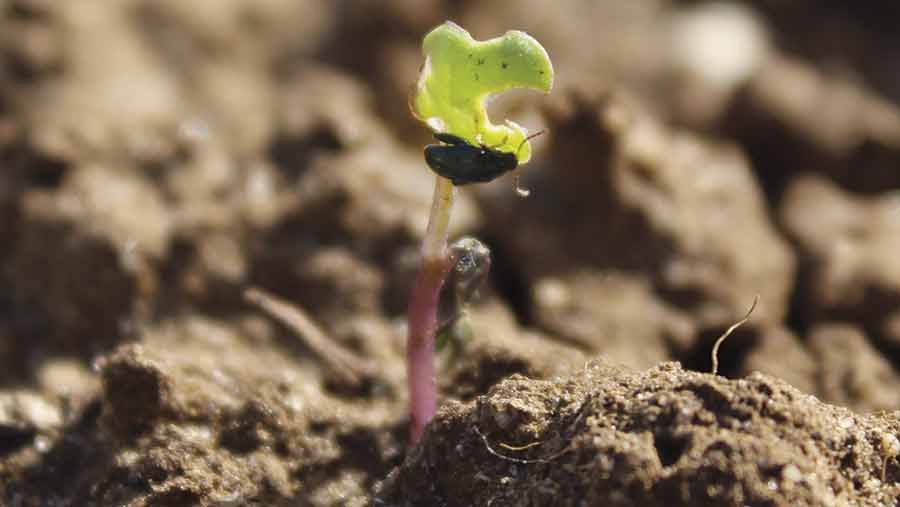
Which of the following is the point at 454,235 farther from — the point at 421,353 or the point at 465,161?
the point at 465,161

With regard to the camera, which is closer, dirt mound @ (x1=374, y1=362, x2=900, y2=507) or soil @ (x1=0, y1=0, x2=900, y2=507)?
dirt mound @ (x1=374, y1=362, x2=900, y2=507)

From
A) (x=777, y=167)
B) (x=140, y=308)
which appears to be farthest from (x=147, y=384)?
(x=777, y=167)

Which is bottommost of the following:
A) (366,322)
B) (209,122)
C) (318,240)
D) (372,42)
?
(366,322)

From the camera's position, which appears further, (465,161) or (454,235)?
(454,235)

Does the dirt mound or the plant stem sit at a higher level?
the plant stem

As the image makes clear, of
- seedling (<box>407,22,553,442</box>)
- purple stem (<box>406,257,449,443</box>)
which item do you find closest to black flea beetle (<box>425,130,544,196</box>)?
seedling (<box>407,22,553,442</box>)

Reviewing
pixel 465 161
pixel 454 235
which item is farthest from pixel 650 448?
pixel 454 235

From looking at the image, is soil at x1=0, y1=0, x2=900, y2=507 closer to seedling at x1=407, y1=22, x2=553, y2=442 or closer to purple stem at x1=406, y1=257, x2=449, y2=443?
purple stem at x1=406, y1=257, x2=449, y2=443

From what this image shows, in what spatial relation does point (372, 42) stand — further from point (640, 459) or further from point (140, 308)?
point (640, 459)
